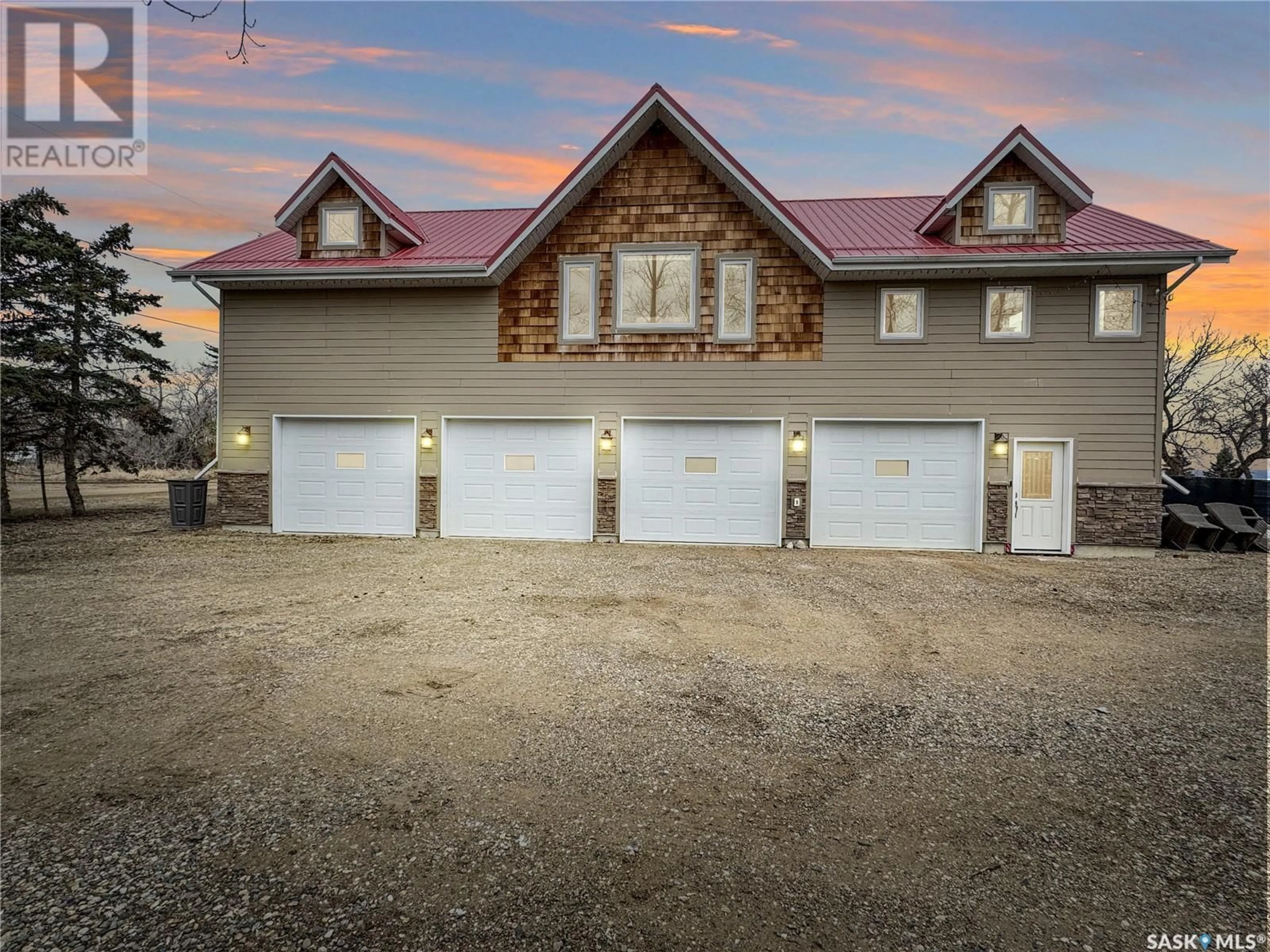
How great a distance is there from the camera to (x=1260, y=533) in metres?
10.5

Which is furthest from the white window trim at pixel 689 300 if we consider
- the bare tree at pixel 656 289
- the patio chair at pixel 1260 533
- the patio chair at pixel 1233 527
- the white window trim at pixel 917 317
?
the patio chair at pixel 1260 533

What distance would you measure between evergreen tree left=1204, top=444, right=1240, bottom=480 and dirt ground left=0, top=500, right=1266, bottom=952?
13446 millimetres

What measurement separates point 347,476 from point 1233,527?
624 inches

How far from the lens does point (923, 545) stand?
34.4 feet

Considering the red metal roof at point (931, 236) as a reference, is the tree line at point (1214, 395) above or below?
below

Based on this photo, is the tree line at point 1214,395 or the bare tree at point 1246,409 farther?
the tree line at point 1214,395

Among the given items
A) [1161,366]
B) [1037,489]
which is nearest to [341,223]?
[1037,489]

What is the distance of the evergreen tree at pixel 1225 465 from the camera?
16219 millimetres

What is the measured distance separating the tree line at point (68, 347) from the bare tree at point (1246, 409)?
2758cm

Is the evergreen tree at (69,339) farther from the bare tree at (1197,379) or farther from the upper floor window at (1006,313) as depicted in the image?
the bare tree at (1197,379)

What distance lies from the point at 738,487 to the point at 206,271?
401 inches

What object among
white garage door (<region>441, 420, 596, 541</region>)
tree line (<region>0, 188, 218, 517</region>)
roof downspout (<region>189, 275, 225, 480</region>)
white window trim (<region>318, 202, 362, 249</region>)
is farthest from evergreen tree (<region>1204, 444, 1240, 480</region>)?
tree line (<region>0, 188, 218, 517</region>)

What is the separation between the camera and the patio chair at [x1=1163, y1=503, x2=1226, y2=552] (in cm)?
1052

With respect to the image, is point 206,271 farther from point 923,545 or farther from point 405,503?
point 923,545
